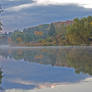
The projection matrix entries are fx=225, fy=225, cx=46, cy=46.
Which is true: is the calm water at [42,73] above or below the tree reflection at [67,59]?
above

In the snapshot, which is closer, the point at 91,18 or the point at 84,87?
the point at 84,87

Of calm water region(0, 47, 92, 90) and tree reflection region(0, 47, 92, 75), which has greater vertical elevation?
calm water region(0, 47, 92, 90)

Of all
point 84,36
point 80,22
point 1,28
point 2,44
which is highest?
point 1,28

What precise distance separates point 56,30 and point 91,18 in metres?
35.9

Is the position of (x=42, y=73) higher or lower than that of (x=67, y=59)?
higher

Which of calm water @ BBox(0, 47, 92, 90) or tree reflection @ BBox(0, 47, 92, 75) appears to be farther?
tree reflection @ BBox(0, 47, 92, 75)

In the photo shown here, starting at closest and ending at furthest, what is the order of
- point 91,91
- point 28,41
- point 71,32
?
point 91,91
point 71,32
point 28,41

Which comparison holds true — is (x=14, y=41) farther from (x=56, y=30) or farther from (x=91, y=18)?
(x=91, y=18)

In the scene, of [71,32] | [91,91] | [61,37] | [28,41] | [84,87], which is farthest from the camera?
[28,41]

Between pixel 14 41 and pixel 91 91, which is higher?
pixel 91 91

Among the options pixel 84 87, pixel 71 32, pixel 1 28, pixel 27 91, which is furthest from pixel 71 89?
pixel 71 32

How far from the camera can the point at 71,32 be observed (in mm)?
42562

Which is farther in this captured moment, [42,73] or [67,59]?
[67,59]

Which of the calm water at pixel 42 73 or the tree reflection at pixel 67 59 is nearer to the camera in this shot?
the calm water at pixel 42 73
